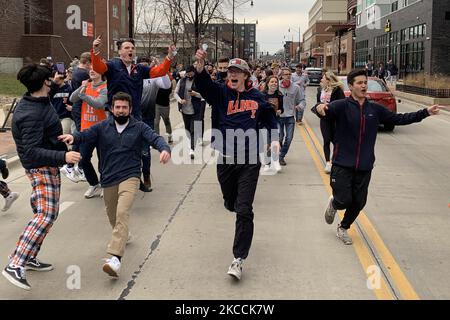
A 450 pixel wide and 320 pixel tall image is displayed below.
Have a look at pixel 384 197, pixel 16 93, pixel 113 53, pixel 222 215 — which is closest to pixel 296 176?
pixel 384 197

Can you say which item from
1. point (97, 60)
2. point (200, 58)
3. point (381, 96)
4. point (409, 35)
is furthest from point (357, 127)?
point (409, 35)

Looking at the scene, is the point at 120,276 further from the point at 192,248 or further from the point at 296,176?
the point at 296,176

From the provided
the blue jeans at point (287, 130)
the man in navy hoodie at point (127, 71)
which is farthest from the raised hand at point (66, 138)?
the blue jeans at point (287, 130)

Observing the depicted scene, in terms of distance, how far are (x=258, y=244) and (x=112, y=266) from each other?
1840mm

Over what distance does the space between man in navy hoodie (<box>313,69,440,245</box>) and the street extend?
2.01 feet

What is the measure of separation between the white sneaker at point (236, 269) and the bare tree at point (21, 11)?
2477 cm

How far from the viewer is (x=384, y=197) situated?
28.5ft

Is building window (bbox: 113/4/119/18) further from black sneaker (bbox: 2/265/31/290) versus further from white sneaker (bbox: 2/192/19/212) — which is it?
black sneaker (bbox: 2/265/31/290)

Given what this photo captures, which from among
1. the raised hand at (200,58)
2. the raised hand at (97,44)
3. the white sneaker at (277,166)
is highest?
the raised hand at (97,44)

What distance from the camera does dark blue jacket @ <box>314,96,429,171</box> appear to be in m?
6.10

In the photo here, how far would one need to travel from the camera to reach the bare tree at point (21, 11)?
107 feet

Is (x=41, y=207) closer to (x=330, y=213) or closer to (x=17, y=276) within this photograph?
(x=17, y=276)

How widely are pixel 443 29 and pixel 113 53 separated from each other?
35.1 metres

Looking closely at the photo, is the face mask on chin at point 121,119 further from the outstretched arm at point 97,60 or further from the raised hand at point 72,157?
the outstretched arm at point 97,60
